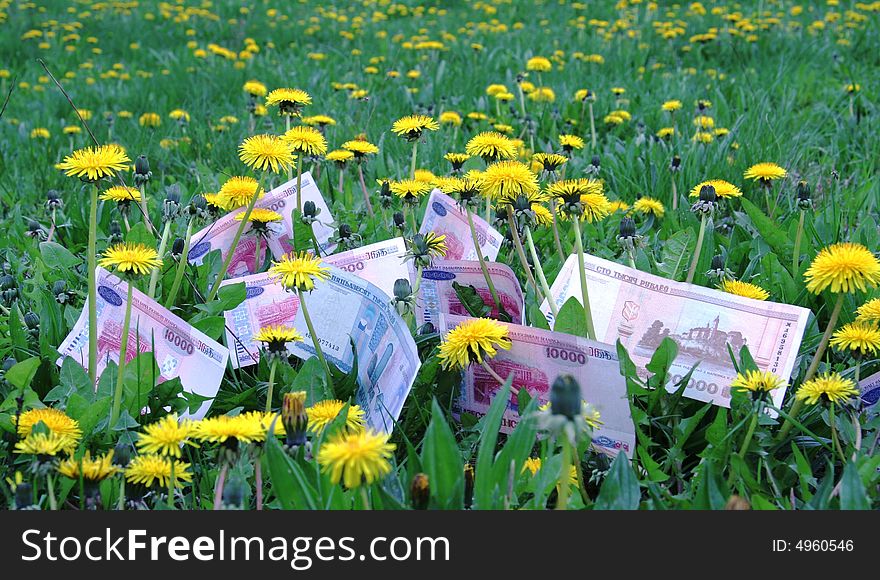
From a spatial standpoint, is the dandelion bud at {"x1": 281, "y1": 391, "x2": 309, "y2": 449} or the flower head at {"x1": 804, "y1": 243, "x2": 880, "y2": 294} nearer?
the dandelion bud at {"x1": 281, "y1": 391, "x2": 309, "y2": 449}

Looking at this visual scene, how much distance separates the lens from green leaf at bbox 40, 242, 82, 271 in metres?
2.41

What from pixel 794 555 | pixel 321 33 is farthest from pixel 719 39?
pixel 794 555

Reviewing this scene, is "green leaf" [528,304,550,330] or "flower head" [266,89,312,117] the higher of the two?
"flower head" [266,89,312,117]

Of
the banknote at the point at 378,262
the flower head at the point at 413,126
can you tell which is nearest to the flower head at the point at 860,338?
the banknote at the point at 378,262

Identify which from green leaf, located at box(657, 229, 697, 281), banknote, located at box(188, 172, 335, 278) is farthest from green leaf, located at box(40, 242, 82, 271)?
green leaf, located at box(657, 229, 697, 281)

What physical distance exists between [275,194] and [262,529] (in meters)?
1.43

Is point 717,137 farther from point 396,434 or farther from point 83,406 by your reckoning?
point 83,406

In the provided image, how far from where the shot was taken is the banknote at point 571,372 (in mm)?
1682

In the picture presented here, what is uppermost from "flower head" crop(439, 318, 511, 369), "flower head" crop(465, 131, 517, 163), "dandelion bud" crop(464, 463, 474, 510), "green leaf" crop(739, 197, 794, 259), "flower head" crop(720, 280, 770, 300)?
"flower head" crop(465, 131, 517, 163)

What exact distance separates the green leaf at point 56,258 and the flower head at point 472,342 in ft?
4.14

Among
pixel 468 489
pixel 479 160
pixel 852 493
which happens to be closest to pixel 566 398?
pixel 468 489

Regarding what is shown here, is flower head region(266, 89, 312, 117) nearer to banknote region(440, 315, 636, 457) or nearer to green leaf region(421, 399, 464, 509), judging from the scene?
banknote region(440, 315, 636, 457)

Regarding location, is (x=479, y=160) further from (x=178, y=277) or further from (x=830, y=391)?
(x=830, y=391)

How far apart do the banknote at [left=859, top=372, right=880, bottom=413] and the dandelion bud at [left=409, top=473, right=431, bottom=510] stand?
1.00 m
